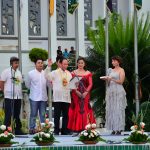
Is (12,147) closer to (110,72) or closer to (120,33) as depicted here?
(110,72)

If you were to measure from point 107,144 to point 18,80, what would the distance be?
3069mm

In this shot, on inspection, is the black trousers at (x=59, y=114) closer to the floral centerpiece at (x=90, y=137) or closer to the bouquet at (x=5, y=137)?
the floral centerpiece at (x=90, y=137)

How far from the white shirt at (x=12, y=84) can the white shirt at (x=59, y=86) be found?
1.77ft

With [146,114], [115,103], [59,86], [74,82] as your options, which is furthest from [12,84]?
[146,114]

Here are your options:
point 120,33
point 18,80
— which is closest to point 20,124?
point 18,80

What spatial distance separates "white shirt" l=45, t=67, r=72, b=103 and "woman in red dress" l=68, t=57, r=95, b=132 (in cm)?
14

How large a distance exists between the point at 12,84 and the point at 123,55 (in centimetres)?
428

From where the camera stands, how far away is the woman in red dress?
1309cm

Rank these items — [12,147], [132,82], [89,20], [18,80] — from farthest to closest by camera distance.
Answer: [89,20]
[132,82]
[18,80]
[12,147]

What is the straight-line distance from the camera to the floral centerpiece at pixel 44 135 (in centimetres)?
1041

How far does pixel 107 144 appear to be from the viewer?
34.2 feet

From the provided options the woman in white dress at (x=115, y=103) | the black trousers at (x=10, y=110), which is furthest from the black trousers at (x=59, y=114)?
the woman in white dress at (x=115, y=103)

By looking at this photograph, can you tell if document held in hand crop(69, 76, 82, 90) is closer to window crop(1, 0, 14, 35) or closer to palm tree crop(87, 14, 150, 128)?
palm tree crop(87, 14, 150, 128)

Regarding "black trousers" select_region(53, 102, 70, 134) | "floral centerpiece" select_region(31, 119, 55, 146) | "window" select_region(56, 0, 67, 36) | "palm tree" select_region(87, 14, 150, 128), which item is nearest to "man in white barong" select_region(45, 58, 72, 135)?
"black trousers" select_region(53, 102, 70, 134)
